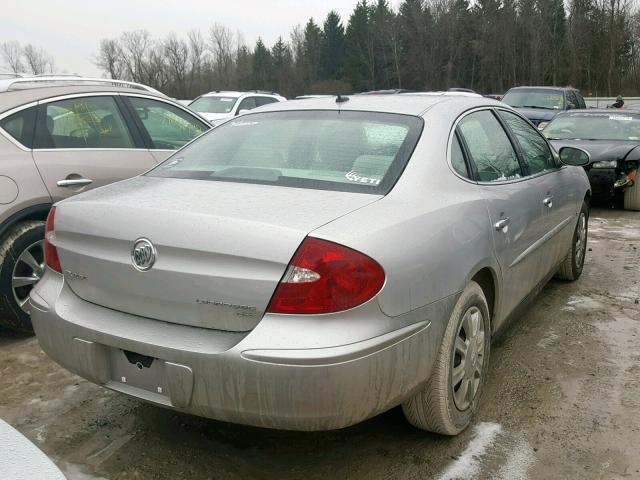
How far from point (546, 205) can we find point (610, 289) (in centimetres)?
161

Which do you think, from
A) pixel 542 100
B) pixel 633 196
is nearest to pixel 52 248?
pixel 633 196

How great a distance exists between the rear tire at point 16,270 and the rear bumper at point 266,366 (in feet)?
5.48

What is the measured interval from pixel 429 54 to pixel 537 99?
5357 centimetres

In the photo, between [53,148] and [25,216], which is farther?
[53,148]

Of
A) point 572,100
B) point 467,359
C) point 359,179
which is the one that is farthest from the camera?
point 572,100

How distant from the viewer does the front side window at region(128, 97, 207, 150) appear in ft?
16.2

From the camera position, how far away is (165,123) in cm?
511

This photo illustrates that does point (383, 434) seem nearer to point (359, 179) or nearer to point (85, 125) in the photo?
point (359, 179)

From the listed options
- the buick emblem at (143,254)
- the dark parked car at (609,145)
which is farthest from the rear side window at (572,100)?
the buick emblem at (143,254)

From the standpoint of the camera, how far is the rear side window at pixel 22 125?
404 centimetres

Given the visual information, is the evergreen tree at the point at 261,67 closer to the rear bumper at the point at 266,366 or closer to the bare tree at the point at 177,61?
the bare tree at the point at 177,61

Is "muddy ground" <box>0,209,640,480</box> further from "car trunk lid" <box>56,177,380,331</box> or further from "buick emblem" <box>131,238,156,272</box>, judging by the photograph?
"buick emblem" <box>131,238,156,272</box>

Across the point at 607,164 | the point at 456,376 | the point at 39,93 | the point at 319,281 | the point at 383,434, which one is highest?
the point at 39,93

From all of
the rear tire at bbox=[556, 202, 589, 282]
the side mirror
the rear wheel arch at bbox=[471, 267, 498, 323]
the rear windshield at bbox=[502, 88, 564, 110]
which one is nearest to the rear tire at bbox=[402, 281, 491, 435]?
the rear wheel arch at bbox=[471, 267, 498, 323]
